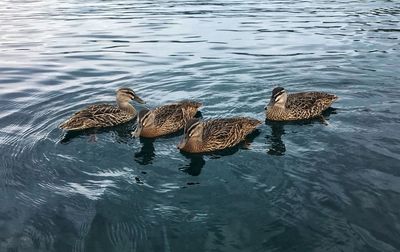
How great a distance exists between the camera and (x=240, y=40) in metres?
22.7

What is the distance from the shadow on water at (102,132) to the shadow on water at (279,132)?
340cm

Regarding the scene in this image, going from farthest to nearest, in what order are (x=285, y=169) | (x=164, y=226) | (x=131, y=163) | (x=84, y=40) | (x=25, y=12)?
(x=25, y=12) → (x=84, y=40) → (x=131, y=163) → (x=285, y=169) → (x=164, y=226)

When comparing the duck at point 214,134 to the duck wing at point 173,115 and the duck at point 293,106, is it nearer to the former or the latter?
the duck wing at point 173,115

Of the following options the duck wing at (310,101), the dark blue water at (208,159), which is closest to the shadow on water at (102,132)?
the dark blue water at (208,159)

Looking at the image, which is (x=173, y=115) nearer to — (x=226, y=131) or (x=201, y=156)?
(x=226, y=131)

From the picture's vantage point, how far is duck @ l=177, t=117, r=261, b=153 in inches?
406

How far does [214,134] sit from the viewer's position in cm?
1063

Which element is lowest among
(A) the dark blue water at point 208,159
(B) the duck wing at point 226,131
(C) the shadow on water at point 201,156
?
(C) the shadow on water at point 201,156

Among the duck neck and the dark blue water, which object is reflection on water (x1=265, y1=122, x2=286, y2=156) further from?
the duck neck

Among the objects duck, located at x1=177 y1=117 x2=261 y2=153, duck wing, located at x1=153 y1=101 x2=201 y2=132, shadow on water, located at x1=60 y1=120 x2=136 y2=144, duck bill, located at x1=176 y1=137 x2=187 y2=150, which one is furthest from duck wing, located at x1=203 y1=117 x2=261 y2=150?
shadow on water, located at x1=60 y1=120 x2=136 y2=144

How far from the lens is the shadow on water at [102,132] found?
11.3 meters

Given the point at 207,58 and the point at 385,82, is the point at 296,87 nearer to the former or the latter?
the point at 385,82

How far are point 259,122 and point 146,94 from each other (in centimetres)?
455

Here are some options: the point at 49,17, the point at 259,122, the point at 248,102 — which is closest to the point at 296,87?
the point at 248,102
